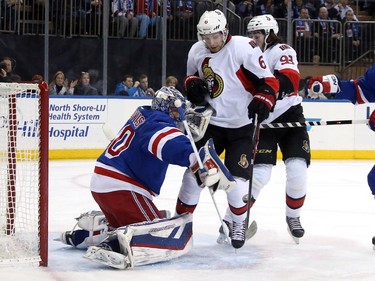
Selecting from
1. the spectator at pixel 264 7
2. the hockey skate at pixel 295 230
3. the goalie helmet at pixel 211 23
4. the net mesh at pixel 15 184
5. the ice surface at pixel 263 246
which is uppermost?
the spectator at pixel 264 7

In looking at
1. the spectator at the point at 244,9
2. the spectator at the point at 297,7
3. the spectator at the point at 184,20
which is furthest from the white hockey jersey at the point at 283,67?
the spectator at the point at 297,7

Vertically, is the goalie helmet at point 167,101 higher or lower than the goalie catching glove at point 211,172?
higher

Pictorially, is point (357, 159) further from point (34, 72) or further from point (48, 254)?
point (48, 254)

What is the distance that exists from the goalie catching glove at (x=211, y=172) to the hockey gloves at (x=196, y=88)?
0.75 metres

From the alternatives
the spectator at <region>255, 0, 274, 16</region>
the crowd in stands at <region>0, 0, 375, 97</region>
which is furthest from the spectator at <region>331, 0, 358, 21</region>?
the spectator at <region>255, 0, 274, 16</region>

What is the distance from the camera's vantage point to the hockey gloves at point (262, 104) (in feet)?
13.2

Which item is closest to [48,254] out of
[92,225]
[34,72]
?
[92,225]

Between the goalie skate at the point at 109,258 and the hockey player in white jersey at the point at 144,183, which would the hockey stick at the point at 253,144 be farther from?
the goalie skate at the point at 109,258

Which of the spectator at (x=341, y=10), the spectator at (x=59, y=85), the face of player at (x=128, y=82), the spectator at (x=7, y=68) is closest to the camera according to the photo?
the spectator at (x=7, y=68)

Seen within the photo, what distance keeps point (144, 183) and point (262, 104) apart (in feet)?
2.23

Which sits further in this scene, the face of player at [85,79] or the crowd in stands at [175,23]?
the crowd in stands at [175,23]

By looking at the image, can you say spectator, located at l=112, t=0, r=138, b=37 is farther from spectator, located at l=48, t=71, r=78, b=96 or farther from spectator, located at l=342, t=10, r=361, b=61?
spectator, located at l=342, t=10, r=361, b=61

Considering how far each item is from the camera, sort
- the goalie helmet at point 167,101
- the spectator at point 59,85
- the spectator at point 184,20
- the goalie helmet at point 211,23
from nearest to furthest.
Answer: the goalie helmet at point 167,101 → the goalie helmet at point 211,23 → the spectator at point 59,85 → the spectator at point 184,20

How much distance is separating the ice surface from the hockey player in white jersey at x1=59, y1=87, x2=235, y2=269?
0.08 m
